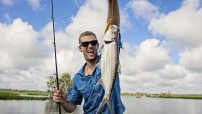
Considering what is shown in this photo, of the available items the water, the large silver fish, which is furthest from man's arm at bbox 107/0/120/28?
the water

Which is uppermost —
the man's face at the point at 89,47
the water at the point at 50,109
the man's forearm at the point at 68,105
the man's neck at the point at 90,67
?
the man's face at the point at 89,47

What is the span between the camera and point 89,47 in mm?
5863

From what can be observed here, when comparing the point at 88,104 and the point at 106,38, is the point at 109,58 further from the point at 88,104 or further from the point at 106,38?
the point at 88,104

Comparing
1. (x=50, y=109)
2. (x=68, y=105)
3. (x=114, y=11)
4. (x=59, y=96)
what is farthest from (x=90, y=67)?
(x=50, y=109)

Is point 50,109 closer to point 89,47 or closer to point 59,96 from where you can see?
point 59,96

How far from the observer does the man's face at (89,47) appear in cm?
586

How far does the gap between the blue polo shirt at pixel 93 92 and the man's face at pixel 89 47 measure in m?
0.23

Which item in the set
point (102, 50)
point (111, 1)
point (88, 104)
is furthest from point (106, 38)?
point (88, 104)

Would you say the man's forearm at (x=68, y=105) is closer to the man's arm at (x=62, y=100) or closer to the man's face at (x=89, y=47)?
the man's arm at (x=62, y=100)

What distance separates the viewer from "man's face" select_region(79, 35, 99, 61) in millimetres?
5863

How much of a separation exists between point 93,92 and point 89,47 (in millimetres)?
757

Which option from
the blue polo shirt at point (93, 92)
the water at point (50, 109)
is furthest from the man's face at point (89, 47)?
the water at point (50, 109)

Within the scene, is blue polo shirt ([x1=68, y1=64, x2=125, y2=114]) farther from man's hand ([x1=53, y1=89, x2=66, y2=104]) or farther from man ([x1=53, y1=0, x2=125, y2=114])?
man's hand ([x1=53, y1=89, x2=66, y2=104])

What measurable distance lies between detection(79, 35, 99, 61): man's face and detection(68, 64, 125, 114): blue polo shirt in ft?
0.75
